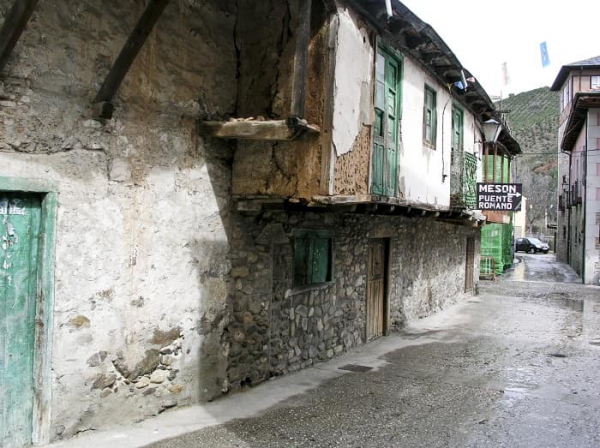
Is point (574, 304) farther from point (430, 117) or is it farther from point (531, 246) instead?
point (531, 246)

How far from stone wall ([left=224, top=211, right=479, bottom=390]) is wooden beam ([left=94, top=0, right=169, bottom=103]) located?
2235 millimetres

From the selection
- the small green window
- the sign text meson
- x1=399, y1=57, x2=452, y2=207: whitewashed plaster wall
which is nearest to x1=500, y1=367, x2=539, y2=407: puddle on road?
the small green window

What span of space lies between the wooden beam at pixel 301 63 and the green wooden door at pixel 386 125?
8.06ft

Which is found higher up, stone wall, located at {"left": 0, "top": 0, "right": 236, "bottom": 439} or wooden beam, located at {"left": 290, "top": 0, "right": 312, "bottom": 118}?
wooden beam, located at {"left": 290, "top": 0, "right": 312, "bottom": 118}

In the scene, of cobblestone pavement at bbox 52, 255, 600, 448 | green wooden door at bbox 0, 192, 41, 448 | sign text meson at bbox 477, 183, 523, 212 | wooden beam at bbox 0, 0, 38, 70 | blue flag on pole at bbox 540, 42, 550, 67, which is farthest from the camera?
blue flag on pole at bbox 540, 42, 550, 67

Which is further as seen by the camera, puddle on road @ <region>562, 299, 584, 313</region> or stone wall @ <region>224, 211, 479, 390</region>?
puddle on road @ <region>562, 299, 584, 313</region>

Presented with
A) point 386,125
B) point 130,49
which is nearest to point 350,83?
point 386,125

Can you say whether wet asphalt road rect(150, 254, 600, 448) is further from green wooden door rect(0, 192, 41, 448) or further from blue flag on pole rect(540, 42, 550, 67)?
blue flag on pole rect(540, 42, 550, 67)

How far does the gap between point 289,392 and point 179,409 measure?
4.86ft

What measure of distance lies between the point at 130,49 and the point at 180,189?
1.60m

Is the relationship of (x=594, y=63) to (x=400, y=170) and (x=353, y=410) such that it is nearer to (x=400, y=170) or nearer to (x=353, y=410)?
(x=400, y=170)

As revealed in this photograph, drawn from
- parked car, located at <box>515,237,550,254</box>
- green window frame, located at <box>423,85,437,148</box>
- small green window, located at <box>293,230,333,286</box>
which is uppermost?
green window frame, located at <box>423,85,437,148</box>

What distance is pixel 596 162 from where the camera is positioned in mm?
22953

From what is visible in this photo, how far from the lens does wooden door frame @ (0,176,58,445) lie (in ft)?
15.3
